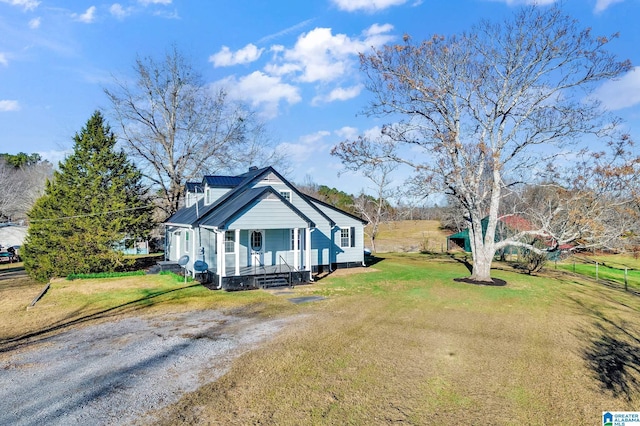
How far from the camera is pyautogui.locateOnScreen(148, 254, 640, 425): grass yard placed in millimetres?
5809

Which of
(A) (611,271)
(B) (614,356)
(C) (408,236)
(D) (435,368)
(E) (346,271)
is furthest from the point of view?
(C) (408,236)

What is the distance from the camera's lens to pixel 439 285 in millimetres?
17406

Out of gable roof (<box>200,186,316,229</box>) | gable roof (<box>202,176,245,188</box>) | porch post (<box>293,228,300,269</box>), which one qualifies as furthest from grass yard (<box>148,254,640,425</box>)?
gable roof (<box>202,176,245,188</box>)

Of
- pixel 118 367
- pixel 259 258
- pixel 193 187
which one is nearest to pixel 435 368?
pixel 118 367

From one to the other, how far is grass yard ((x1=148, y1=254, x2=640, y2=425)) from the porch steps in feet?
12.6

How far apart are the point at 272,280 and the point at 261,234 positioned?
3.15 m

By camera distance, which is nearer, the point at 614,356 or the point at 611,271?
the point at 614,356

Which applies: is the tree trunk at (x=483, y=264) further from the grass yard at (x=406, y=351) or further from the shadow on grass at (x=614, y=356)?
the shadow on grass at (x=614, y=356)

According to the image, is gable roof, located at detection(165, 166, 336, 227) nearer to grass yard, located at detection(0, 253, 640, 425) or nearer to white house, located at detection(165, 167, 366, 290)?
white house, located at detection(165, 167, 366, 290)

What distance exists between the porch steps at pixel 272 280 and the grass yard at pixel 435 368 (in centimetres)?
385

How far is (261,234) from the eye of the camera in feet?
64.0

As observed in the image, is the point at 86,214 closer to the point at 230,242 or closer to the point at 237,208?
the point at 230,242

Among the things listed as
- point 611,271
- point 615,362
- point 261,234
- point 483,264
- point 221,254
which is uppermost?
point 261,234

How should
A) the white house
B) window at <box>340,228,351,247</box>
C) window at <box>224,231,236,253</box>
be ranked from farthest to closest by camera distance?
window at <box>340,228,351,247</box>
window at <box>224,231,236,253</box>
the white house
